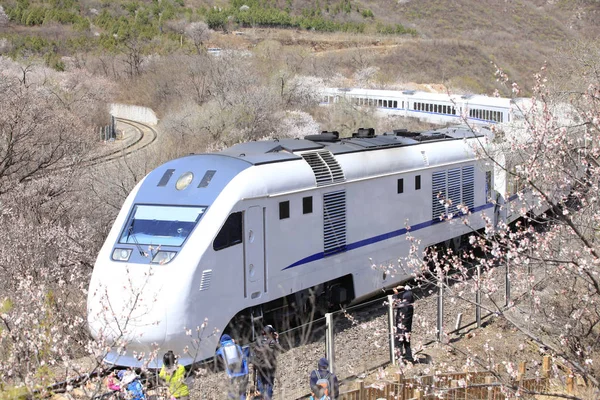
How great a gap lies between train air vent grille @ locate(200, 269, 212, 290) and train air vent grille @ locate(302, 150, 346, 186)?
9.48ft

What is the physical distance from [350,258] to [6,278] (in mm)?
6352

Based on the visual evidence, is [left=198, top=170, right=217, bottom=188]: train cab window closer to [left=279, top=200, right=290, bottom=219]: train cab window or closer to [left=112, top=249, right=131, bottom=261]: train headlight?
[left=279, top=200, right=290, bottom=219]: train cab window

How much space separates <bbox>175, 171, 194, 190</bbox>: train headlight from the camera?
1126 centimetres

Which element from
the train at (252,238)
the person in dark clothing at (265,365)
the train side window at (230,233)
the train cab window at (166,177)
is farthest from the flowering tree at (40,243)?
the person in dark clothing at (265,365)

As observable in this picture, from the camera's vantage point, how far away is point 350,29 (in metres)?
103

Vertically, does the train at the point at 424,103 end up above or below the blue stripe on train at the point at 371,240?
below

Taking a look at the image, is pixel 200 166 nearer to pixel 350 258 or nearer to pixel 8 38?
pixel 350 258

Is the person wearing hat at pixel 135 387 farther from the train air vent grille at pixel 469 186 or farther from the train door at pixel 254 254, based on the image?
the train air vent grille at pixel 469 186

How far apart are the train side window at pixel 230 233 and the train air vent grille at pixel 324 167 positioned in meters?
2.03

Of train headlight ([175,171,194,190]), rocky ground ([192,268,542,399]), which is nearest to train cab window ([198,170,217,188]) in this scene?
train headlight ([175,171,194,190])

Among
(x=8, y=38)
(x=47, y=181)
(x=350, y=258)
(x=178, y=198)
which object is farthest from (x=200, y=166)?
(x=8, y=38)

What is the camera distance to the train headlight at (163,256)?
10239mm

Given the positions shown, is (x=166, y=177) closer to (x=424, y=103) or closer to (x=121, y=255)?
(x=121, y=255)

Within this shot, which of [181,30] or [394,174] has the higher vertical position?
[394,174]
